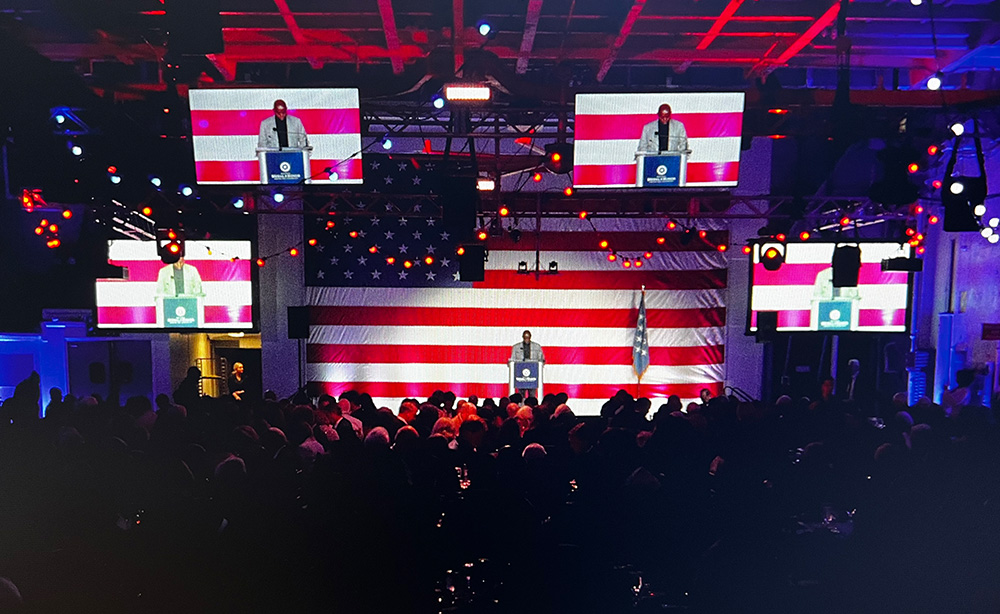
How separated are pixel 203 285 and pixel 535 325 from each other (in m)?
5.58

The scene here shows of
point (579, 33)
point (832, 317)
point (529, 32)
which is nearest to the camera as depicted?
point (529, 32)

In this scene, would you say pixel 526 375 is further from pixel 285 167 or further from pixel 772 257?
pixel 285 167

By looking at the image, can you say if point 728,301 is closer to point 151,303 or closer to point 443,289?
point 443,289

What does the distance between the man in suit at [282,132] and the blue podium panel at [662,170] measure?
2.63m

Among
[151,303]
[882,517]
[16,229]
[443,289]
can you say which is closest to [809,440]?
[882,517]

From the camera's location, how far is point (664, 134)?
4691 mm

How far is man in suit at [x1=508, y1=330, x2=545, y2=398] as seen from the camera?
11.3 m

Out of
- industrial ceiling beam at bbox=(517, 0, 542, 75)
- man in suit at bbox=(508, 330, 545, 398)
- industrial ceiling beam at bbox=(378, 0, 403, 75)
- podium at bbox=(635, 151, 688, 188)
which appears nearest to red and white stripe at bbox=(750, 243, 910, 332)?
man in suit at bbox=(508, 330, 545, 398)

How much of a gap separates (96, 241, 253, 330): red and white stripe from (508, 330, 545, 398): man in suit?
461 centimetres

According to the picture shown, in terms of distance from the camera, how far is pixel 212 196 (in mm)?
9656

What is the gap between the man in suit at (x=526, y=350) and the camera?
37.0 ft

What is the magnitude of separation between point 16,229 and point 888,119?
40.9 feet

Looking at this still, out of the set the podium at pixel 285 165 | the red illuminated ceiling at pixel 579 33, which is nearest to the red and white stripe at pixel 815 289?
the red illuminated ceiling at pixel 579 33

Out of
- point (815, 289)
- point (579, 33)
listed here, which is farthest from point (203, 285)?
point (815, 289)
